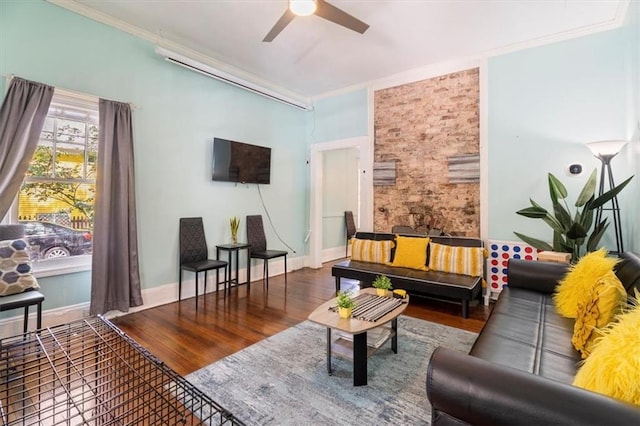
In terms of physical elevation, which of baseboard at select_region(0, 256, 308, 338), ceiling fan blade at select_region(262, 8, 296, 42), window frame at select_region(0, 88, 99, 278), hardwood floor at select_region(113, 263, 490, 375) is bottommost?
hardwood floor at select_region(113, 263, 490, 375)

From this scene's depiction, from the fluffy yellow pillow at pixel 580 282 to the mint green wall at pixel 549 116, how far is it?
1.37 m

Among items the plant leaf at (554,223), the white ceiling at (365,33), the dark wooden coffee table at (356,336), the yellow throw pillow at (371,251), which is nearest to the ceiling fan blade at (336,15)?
the white ceiling at (365,33)

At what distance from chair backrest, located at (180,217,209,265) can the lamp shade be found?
461 cm

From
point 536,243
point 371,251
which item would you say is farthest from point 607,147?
point 371,251

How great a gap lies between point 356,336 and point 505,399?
1173mm

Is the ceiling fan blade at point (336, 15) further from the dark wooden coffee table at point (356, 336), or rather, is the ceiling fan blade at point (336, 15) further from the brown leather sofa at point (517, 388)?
the brown leather sofa at point (517, 388)

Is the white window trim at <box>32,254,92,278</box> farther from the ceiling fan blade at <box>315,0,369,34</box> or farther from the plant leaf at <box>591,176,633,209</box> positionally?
the plant leaf at <box>591,176,633,209</box>

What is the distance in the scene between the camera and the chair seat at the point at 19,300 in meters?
2.27

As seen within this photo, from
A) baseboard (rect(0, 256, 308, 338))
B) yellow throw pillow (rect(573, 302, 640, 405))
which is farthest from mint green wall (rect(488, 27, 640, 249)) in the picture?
baseboard (rect(0, 256, 308, 338))

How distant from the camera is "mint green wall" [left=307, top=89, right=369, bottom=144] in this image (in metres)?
5.17

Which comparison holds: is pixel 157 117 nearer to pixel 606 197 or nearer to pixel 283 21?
pixel 283 21

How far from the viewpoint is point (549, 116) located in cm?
362

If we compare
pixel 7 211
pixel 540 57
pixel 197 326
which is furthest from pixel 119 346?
pixel 540 57

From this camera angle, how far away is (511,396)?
0.96m
